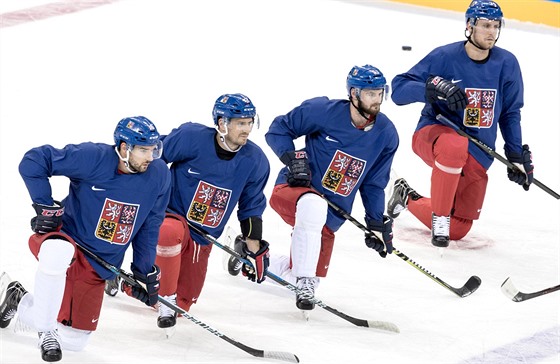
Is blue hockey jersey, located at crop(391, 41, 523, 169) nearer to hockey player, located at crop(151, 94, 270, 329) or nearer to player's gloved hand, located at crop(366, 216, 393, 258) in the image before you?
player's gloved hand, located at crop(366, 216, 393, 258)

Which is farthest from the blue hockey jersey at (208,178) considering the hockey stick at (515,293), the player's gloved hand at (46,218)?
the hockey stick at (515,293)

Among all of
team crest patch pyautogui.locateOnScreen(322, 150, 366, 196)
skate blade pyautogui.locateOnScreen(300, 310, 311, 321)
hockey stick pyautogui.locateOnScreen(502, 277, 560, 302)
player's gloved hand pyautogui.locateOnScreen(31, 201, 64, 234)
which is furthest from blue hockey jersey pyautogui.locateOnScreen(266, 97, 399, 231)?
player's gloved hand pyautogui.locateOnScreen(31, 201, 64, 234)

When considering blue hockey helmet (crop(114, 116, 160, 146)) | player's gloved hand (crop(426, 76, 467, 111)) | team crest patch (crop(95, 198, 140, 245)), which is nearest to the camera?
blue hockey helmet (crop(114, 116, 160, 146))

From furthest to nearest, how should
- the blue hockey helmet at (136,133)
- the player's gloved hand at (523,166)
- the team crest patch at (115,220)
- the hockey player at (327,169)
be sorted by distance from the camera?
the player's gloved hand at (523,166) → the hockey player at (327,169) → the team crest patch at (115,220) → the blue hockey helmet at (136,133)

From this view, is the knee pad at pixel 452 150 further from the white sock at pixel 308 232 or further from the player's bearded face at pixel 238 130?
the player's bearded face at pixel 238 130

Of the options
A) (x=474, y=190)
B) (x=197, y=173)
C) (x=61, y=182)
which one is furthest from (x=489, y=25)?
(x=61, y=182)

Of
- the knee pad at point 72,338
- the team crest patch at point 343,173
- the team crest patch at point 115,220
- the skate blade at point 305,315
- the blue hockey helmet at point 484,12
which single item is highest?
the blue hockey helmet at point 484,12

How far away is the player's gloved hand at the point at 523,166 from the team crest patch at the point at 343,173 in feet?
3.05

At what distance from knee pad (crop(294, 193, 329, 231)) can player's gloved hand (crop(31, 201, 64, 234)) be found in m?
1.03

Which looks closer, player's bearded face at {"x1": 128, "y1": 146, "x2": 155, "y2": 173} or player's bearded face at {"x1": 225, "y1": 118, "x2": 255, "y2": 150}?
player's bearded face at {"x1": 128, "y1": 146, "x2": 155, "y2": 173}

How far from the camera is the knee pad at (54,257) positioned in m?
4.34

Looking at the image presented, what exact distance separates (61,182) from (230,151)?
5.32 ft

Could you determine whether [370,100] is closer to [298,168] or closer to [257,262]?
[298,168]

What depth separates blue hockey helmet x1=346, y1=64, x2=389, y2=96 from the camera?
5.13 metres
